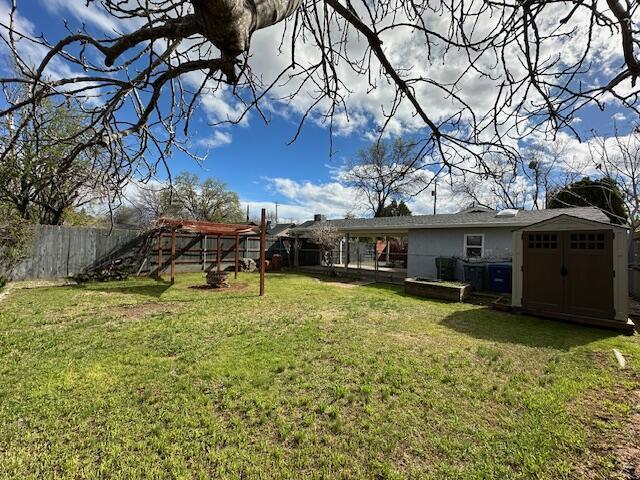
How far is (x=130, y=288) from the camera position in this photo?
33.1 ft

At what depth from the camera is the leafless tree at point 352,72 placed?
5.20ft

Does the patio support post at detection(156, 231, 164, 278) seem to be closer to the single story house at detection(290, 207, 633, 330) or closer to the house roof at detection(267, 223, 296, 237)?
the house roof at detection(267, 223, 296, 237)

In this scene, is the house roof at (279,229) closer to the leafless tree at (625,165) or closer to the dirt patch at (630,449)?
the leafless tree at (625,165)

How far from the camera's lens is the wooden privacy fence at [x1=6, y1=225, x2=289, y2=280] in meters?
10.7

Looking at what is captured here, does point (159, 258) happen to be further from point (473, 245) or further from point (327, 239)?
point (473, 245)

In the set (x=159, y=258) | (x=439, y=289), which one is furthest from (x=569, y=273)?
(x=159, y=258)

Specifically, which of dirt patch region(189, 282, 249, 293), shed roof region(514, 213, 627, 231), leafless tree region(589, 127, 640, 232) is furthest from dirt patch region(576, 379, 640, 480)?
leafless tree region(589, 127, 640, 232)

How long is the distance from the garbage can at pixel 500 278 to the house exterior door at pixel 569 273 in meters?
3.15

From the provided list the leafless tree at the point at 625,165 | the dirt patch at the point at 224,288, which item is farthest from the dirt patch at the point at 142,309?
the leafless tree at the point at 625,165

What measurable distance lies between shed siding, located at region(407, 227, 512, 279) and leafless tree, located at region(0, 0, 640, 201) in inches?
→ 395

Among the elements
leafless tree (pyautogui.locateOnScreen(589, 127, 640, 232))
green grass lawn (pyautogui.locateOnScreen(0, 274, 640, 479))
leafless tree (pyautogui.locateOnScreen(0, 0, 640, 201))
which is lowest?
green grass lawn (pyautogui.locateOnScreen(0, 274, 640, 479))

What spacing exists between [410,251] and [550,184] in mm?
9047

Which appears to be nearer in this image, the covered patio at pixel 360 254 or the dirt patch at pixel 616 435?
the dirt patch at pixel 616 435

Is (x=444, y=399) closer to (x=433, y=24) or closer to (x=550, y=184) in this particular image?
(x=433, y=24)
